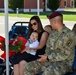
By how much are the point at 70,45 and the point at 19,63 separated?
3.44ft

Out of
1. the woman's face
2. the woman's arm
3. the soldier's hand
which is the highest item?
the woman's face

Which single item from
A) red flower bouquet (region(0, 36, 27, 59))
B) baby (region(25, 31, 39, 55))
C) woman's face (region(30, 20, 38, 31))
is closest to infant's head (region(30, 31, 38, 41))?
baby (region(25, 31, 39, 55))

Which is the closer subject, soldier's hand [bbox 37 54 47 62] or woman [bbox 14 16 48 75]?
soldier's hand [bbox 37 54 47 62]

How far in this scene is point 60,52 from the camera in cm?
501

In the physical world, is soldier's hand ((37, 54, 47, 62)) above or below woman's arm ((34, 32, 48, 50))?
below

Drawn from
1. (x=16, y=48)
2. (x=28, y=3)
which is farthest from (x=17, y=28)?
(x=28, y=3)

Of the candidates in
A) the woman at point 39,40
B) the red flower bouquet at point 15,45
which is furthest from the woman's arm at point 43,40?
the red flower bouquet at point 15,45

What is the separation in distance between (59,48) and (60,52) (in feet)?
0.23

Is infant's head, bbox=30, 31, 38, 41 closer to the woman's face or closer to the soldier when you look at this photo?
the woman's face

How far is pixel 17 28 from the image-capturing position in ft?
30.1

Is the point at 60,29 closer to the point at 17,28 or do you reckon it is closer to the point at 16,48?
the point at 16,48

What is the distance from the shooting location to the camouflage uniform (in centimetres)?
496

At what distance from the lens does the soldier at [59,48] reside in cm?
496

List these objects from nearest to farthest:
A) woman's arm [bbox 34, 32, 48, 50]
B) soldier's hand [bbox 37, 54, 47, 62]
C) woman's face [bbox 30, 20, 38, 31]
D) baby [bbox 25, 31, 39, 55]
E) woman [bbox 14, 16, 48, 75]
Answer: soldier's hand [bbox 37, 54, 47, 62]
woman [bbox 14, 16, 48, 75]
woman's arm [bbox 34, 32, 48, 50]
baby [bbox 25, 31, 39, 55]
woman's face [bbox 30, 20, 38, 31]
